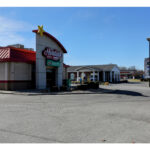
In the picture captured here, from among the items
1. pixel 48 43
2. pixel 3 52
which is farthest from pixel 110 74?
pixel 3 52

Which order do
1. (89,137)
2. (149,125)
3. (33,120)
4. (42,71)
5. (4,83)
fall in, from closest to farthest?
(89,137)
(149,125)
(33,120)
(4,83)
(42,71)

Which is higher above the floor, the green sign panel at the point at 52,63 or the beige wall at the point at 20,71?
the green sign panel at the point at 52,63

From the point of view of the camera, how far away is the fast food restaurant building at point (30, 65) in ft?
57.7

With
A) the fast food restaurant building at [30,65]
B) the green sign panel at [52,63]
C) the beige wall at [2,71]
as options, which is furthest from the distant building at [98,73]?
the beige wall at [2,71]

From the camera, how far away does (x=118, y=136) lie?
439cm

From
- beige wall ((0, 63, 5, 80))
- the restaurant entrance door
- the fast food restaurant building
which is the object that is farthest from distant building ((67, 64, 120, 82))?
beige wall ((0, 63, 5, 80))

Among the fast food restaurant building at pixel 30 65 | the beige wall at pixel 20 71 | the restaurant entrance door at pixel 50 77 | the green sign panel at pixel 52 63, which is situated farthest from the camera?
the restaurant entrance door at pixel 50 77

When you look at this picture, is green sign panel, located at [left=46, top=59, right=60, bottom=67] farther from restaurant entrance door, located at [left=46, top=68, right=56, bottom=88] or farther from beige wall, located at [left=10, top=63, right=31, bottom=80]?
beige wall, located at [left=10, top=63, right=31, bottom=80]

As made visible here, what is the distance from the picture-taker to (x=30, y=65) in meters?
19.5

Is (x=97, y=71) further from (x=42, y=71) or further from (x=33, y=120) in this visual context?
(x=33, y=120)

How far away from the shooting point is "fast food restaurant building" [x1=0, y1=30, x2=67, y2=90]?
17.6 m

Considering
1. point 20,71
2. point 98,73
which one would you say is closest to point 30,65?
point 20,71

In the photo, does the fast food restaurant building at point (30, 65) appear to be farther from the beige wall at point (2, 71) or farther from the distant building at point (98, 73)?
the distant building at point (98, 73)
